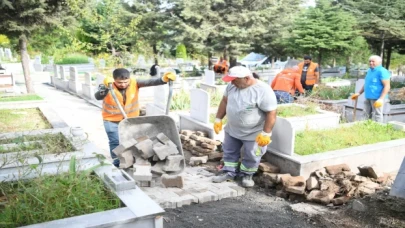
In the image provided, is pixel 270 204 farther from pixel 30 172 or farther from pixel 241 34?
pixel 241 34

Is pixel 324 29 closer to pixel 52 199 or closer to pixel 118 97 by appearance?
pixel 118 97

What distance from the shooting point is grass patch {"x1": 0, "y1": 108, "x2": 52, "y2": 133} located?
638 cm

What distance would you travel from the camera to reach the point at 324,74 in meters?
20.9

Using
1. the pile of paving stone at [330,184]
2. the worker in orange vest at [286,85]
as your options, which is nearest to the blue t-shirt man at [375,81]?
the worker in orange vest at [286,85]

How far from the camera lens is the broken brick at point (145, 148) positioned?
4.73 metres

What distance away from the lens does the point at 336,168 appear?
15.6ft

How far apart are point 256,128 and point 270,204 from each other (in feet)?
3.32

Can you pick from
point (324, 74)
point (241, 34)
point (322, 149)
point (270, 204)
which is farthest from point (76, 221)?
point (324, 74)

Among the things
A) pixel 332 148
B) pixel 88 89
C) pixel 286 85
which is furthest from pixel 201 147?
pixel 88 89

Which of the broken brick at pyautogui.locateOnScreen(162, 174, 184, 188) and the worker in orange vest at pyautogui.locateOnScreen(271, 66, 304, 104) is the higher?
the worker in orange vest at pyautogui.locateOnScreen(271, 66, 304, 104)

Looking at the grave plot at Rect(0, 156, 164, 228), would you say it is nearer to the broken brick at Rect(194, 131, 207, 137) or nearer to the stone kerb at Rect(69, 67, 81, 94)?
the broken brick at Rect(194, 131, 207, 137)

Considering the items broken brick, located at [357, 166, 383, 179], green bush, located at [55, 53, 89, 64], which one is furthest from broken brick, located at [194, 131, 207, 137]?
green bush, located at [55, 53, 89, 64]

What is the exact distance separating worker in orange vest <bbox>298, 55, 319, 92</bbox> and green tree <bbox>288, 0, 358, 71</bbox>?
24.9 ft

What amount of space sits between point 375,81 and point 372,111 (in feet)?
2.20
